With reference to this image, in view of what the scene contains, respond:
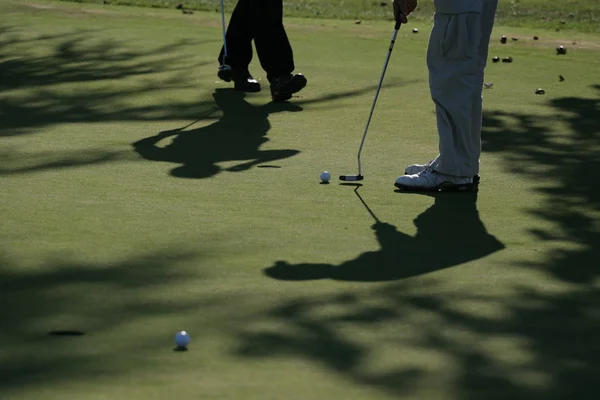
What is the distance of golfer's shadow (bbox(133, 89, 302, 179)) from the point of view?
7.21 metres

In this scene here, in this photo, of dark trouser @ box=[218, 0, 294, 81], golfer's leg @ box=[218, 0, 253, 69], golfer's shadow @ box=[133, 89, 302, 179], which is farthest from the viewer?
golfer's leg @ box=[218, 0, 253, 69]

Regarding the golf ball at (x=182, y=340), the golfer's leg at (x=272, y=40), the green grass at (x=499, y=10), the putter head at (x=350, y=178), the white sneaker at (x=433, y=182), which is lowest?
the green grass at (x=499, y=10)

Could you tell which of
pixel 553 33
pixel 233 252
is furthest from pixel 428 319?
pixel 553 33

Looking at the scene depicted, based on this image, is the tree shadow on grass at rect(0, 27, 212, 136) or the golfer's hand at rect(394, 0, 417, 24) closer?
the golfer's hand at rect(394, 0, 417, 24)

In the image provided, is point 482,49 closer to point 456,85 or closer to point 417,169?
point 456,85

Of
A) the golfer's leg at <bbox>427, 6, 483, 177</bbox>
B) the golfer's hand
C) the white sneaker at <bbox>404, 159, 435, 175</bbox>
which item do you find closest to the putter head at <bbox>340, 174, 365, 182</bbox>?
the white sneaker at <bbox>404, 159, 435, 175</bbox>

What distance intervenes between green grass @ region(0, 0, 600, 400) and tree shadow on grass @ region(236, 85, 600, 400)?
0.03 ft

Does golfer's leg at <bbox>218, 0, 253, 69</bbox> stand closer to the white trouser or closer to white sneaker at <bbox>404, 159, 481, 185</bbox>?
white sneaker at <bbox>404, 159, 481, 185</bbox>

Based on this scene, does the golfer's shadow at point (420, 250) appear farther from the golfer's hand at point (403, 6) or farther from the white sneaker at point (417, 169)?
the golfer's hand at point (403, 6)

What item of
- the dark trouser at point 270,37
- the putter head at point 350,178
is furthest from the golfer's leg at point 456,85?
the dark trouser at point 270,37

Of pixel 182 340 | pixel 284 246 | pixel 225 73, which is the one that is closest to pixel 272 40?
pixel 225 73

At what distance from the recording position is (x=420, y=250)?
18.0 ft

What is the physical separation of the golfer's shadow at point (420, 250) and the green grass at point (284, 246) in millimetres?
15

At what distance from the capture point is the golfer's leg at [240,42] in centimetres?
997
